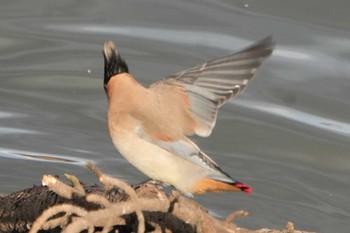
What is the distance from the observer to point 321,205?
6844 millimetres

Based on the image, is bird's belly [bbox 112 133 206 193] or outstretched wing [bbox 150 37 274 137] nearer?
bird's belly [bbox 112 133 206 193]

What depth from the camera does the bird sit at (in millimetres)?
Answer: 4750

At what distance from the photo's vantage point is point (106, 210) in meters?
4.38

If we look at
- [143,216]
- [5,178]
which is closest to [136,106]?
[143,216]

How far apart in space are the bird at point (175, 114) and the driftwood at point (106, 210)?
123mm

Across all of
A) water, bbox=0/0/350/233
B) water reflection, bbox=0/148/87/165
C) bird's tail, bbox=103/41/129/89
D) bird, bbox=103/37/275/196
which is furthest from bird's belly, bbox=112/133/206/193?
water reflection, bbox=0/148/87/165

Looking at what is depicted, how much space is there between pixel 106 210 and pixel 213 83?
3.51ft

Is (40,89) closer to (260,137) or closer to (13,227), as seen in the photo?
(260,137)

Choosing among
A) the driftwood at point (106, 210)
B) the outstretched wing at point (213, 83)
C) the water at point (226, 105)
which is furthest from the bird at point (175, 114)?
the water at point (226, 105)

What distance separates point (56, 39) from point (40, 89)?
2.39 feet

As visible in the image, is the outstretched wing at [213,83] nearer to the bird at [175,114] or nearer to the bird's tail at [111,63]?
the bird at [175,114]

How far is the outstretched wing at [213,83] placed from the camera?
5.15 m

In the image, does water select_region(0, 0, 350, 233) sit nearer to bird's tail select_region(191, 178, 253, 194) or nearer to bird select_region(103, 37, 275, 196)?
bird select_region(103, 37, 275, 196)

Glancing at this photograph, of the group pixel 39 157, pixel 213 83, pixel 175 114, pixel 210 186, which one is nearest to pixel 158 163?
pixel 210 186
